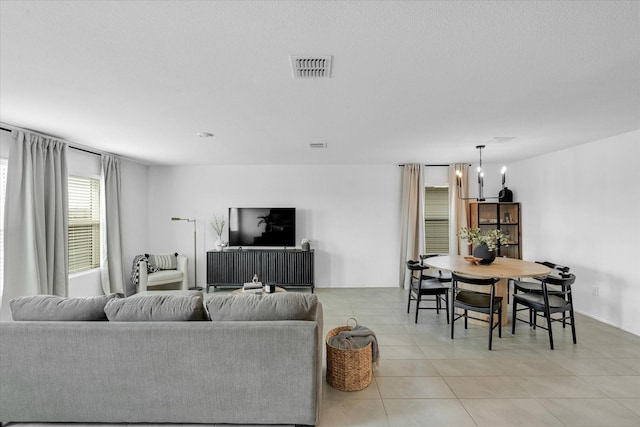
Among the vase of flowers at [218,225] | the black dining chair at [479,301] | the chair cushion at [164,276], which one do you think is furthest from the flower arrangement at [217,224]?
the black dining chair at [479,301]

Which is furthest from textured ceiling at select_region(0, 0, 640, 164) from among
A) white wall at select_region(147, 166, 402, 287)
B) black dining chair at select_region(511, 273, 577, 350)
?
white wall at select_region(147, 166, 402, 287)

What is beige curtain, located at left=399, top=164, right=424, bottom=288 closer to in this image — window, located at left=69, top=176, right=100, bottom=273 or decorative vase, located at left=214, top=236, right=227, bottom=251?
decorative vase, located at left=214, top=236, right=227, bottom=251

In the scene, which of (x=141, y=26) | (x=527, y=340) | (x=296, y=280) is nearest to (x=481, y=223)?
(x=527, y=340)

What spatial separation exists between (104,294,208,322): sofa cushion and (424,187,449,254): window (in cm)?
514

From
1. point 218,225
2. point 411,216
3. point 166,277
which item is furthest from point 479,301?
point 166,277

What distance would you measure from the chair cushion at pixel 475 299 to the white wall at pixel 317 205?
2.44 m

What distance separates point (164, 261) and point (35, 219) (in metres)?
2.20

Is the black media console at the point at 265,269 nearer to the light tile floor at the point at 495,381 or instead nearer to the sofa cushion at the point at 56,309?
the light tile floor at the point at 495,381

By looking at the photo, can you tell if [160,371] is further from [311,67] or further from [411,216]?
[411,216]

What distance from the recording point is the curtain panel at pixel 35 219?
3.38 meters

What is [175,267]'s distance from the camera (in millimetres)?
5559

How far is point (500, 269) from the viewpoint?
3.62 meters

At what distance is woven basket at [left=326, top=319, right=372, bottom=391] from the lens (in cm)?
242

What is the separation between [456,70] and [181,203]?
17.9 ft
